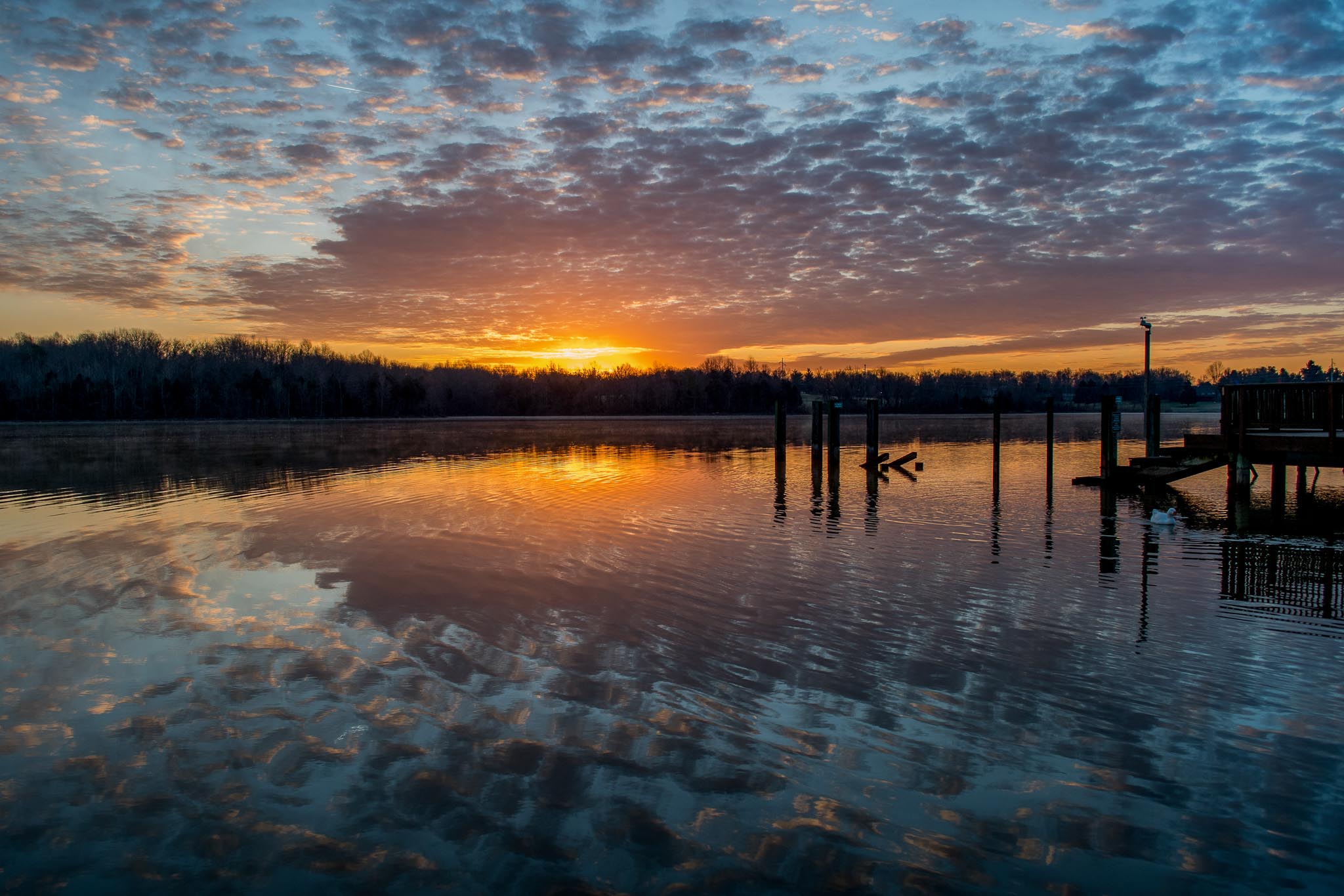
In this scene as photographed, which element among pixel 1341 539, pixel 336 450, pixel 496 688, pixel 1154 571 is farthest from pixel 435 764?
pixel 336 450

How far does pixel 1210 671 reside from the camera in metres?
7.11

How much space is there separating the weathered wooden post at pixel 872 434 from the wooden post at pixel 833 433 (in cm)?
117

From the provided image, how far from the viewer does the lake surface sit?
4379 millimetres

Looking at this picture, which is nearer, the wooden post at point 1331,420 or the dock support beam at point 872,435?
the wooden post at point 1331,420

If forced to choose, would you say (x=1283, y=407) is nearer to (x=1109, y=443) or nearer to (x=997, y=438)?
(x=1109, y=443)

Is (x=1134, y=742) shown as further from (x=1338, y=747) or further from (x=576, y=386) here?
(x=576, y=386)

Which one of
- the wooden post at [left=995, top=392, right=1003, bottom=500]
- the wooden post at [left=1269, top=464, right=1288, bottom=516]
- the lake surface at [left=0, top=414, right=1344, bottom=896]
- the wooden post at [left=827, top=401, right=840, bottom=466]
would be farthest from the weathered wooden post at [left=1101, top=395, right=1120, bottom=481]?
the wooden post at [left=827, top=401, right=840, bottom=466]

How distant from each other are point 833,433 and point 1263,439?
14498mm

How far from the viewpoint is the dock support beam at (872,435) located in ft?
95.7

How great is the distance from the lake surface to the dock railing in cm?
452

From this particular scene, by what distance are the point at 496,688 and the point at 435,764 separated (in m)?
1.48

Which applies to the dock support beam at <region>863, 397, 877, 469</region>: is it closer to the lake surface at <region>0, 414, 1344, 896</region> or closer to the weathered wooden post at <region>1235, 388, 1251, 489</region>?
the weathered wooden post at <region>1235, 388, 1251, 489</region>

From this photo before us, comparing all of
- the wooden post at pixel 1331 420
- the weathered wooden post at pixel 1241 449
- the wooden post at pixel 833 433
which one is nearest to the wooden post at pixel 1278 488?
the weathered wooden post at pixel 1241 449

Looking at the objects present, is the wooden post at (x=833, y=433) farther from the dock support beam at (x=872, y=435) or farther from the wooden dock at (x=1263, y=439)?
the wooden dock at (x=1263, y=439)
